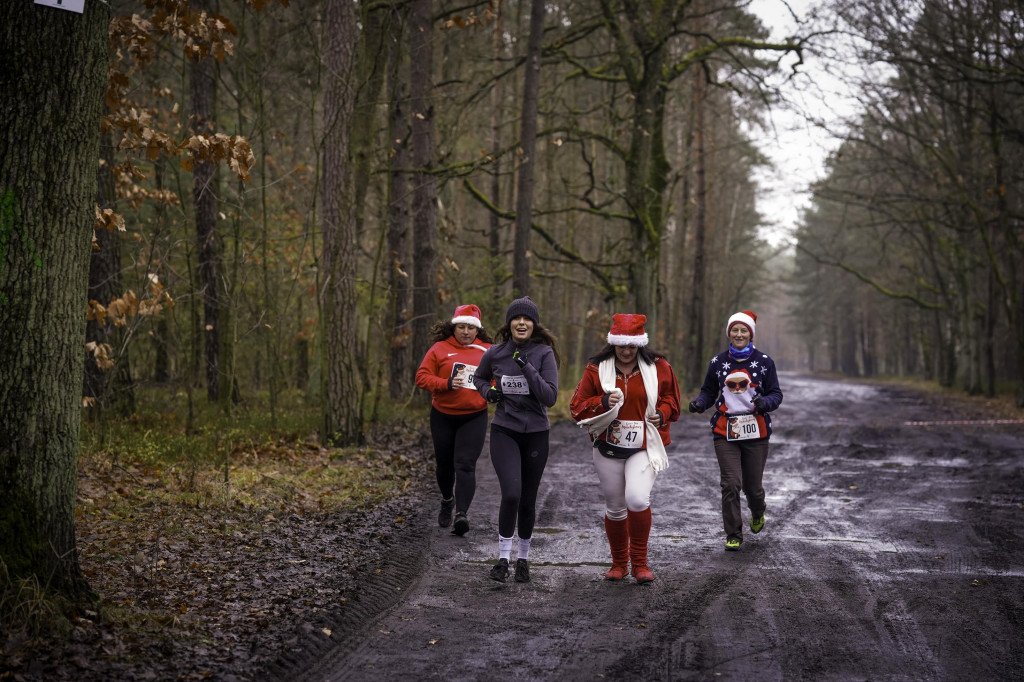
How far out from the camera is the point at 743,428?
8.75m

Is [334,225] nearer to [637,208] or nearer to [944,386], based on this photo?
[637,208]

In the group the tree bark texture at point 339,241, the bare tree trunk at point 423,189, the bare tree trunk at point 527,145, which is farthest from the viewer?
the bare tree trunk at point 527,145

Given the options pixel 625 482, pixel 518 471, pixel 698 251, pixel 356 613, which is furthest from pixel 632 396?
pixel 698 251

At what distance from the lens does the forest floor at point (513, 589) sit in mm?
5129

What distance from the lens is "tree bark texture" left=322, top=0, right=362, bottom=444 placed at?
43.6 ft

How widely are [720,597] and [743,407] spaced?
2526 mm

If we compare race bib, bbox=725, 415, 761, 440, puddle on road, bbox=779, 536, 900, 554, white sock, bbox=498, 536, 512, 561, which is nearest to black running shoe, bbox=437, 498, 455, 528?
white sock, bbox=498, 536, 512, 561

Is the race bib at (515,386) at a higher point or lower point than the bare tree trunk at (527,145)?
lower

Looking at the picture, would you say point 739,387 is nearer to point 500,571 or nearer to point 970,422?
point 500,571

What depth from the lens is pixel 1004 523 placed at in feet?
31.1

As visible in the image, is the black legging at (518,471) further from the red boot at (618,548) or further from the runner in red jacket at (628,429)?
the red boot at (618,548)

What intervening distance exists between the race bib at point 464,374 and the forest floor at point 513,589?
→ 1.41 meters

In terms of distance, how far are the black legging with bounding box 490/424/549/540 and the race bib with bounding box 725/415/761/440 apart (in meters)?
2.17

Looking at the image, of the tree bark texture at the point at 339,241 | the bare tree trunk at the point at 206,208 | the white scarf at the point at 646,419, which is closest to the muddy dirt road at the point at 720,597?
the white scarf at the point at 646,419
